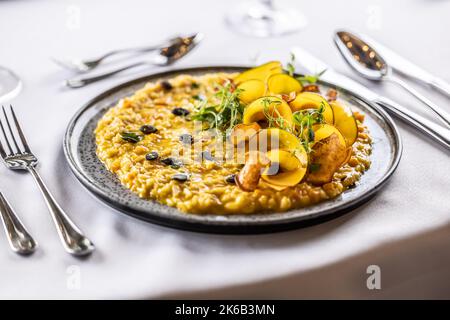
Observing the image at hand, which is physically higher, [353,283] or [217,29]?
[217,29]

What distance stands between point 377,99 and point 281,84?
51cm

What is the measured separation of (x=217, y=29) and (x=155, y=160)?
163cm

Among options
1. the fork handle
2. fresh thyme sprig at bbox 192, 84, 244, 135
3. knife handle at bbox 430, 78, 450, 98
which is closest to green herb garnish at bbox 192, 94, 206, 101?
fresh thyme sprig at bbox 192, 84, 244, 135

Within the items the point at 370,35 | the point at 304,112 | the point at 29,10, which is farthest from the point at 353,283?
the point at 29,10

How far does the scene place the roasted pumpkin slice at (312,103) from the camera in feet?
7.53

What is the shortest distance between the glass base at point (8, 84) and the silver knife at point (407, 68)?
1.83 m

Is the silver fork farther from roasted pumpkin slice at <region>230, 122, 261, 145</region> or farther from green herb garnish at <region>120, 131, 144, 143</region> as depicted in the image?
roasted pumpkin slice at <region>230, 122, 261, 145</region>

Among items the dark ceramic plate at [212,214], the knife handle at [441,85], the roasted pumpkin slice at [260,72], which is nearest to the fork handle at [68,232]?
the dark ceramic plate at [212,214]

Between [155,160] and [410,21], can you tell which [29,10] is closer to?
[155,160]

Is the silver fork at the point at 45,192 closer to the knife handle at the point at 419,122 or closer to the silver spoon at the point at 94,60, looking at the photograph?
the silver spoon at the point at 94,60

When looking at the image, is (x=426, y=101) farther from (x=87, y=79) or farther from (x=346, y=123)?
(x=87, y=79)
